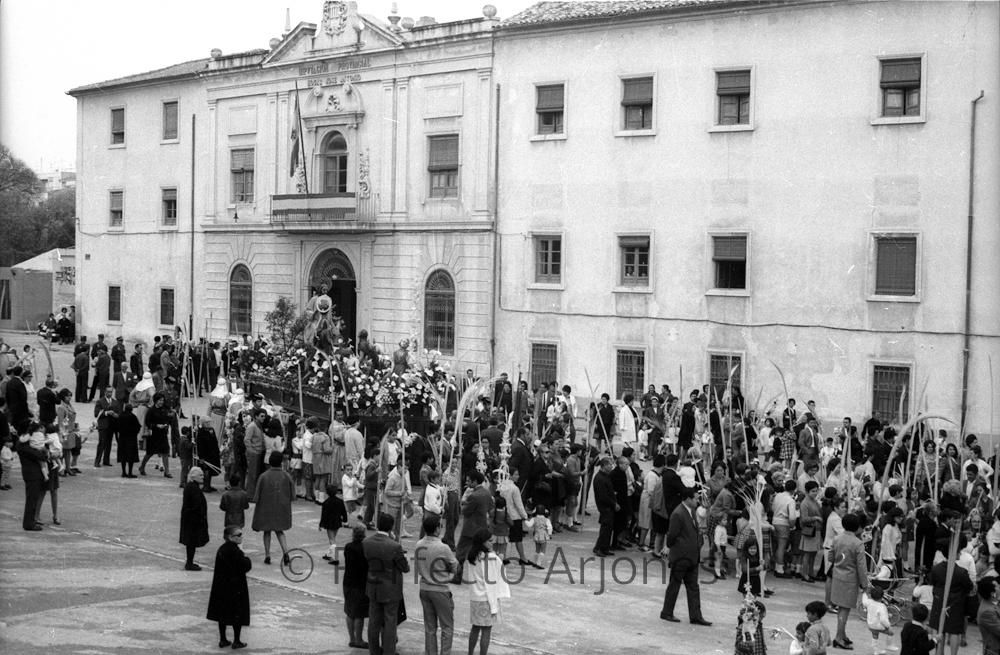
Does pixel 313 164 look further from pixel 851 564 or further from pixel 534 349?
pixel 851 564

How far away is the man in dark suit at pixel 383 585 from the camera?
1230 centimetres

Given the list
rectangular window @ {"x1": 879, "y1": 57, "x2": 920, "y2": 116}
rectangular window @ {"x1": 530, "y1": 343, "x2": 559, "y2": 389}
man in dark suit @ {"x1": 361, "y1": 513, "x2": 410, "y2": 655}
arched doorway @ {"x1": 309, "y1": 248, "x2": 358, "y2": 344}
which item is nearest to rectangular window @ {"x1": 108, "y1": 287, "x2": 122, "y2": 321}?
arched doorway @ {"x1": 309, "y1": 248, "x2": 358, "y2": 344}

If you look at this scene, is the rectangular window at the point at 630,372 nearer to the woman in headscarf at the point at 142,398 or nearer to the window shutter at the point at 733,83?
the window shutter at the point at 733,83

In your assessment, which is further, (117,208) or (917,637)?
(117,208)

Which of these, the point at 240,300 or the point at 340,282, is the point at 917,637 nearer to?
the point at 340,282

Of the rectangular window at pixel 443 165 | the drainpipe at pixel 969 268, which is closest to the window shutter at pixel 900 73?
the drainpipe at pixel 969 268

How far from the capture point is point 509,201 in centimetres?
3291

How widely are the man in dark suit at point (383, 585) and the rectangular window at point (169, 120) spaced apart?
32474 mm

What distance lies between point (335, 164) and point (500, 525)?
2318 centimetres

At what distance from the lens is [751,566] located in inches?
632

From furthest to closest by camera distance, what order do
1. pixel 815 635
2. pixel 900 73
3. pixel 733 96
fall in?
pixel 733 96
pixel 900 73
pixel 815 635

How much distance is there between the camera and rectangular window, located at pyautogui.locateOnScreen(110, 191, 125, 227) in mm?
44188

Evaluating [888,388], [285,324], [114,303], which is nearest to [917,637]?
[888,388]

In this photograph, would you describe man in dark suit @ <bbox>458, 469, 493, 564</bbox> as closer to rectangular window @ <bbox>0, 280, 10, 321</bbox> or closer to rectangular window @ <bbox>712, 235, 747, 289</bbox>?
rectangular window @ <bbox>712, 235, 747, 289</bbox>
